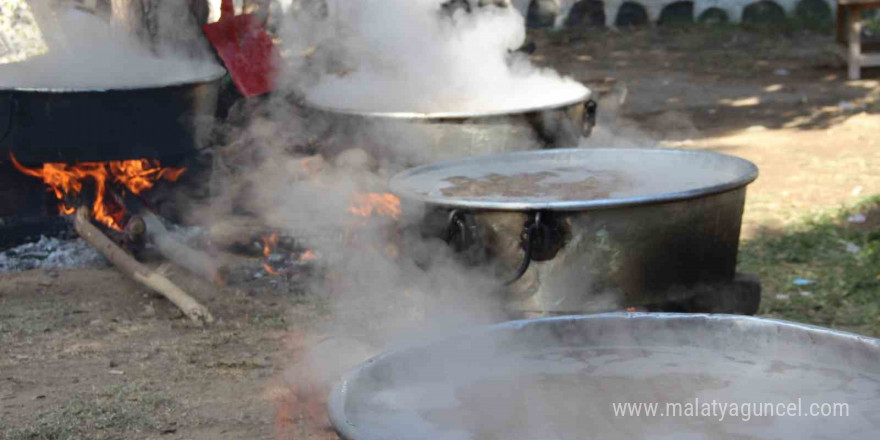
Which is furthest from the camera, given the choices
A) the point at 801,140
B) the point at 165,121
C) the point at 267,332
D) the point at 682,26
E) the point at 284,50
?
the point at 682,26

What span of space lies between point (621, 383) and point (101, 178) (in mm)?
4436

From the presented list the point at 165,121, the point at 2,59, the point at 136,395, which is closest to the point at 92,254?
the point at 165,121

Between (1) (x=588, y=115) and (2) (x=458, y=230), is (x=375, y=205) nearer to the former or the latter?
(1) (x=588, y=115)

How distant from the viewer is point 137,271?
17.3 feet

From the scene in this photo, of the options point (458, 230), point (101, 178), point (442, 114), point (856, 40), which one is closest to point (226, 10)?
point (101, 178)

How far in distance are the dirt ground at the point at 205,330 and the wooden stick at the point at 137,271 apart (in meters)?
0.09

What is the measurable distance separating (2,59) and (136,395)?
11.5 ft

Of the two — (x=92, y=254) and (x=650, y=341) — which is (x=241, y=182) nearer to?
(x=92, y=254)

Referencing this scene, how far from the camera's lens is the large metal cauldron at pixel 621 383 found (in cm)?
195

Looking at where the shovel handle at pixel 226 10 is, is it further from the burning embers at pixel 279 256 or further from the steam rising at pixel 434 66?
the burning embers at pixel 279 256

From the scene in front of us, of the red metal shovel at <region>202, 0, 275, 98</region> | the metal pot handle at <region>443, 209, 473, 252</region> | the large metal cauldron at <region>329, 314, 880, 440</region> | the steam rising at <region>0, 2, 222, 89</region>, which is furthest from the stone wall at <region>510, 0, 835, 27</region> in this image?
the large metal cauldron at <region>329, 314, 880, 440</region>

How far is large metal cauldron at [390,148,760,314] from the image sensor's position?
132 inches

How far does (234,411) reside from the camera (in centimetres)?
390

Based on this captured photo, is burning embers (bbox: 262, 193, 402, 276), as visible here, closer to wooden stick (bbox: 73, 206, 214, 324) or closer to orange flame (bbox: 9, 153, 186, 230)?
wooden stick (bbox: 73, 206, 214, 324)
